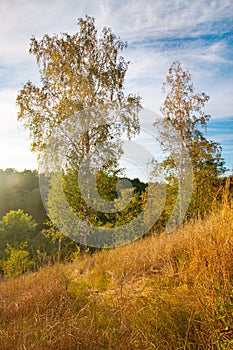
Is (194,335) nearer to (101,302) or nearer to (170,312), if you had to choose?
(170,312)

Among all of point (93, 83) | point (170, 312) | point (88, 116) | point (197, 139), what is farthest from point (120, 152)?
point (170, 312)

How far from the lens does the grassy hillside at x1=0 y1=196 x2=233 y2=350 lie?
2.38 meters

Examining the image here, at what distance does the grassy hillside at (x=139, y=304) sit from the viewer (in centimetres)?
238

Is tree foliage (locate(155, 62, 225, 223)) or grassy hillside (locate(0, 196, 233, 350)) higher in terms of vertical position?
tree foliage (locate(155, 62, 225, 223))

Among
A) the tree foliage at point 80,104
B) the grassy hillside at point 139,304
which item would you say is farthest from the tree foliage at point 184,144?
the grassy hillside at point 139,304

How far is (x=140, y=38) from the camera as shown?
8.81 m

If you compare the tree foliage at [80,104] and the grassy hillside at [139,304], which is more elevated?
the tree foliage at [80,104]

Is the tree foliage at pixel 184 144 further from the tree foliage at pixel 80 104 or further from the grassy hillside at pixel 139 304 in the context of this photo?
the grassy hillside at pixel 139 304

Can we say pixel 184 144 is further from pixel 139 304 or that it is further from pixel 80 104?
pixel 139 304

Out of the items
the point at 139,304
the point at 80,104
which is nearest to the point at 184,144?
the point at 80,104

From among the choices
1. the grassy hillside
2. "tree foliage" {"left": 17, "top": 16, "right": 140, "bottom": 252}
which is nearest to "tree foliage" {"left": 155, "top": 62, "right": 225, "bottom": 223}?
"tree foliage" {"left": 17, "top": 16, "right": 140, "bottom": 252}

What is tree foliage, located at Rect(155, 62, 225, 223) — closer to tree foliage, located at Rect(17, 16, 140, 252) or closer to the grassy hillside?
tree foliage, located at Rect(17, 16, 140, 252)

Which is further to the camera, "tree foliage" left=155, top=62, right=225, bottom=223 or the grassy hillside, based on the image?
"tree foliage" left=155, top=62, right=225, bottom=223

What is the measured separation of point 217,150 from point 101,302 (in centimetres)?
1005
